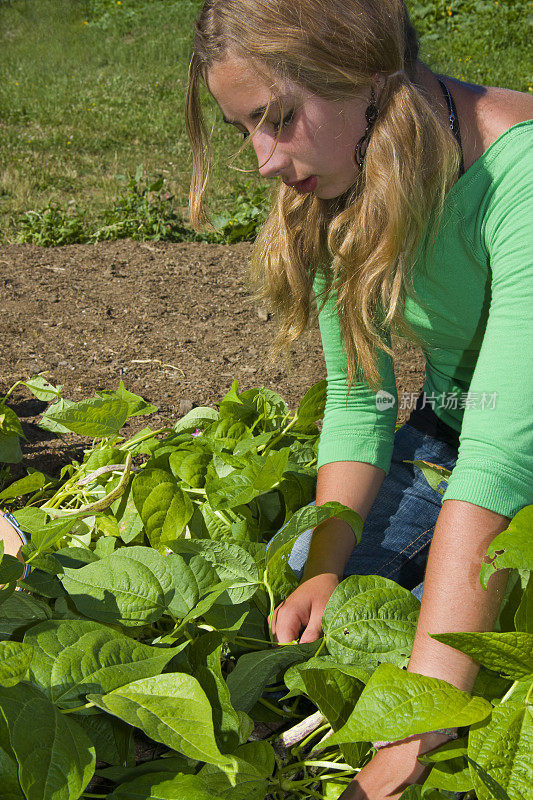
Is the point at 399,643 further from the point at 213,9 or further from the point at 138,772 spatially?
the point at 213,9

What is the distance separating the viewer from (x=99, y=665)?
795mm

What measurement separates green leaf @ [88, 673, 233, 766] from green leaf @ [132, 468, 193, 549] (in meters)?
0.41

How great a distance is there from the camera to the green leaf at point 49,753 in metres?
0.66

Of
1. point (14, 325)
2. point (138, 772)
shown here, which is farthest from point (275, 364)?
point (138, 772)

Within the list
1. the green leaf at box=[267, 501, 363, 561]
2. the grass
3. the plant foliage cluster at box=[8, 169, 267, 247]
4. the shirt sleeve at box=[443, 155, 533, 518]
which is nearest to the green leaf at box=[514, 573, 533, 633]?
the shirt sleeve at box=[443, 155, 533, 518]

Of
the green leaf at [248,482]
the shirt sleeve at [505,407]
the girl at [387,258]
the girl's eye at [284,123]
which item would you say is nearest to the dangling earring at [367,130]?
the girl at [387,258]

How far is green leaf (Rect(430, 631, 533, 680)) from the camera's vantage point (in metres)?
0.78

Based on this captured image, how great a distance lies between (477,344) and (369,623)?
71cm

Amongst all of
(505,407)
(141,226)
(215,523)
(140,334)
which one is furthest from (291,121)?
(141,226)

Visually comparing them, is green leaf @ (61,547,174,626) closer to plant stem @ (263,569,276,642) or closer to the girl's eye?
plant stem @ (263,569,276,642)

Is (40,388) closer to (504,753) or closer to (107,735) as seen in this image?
(107,735)

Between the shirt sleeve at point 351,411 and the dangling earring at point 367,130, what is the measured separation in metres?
0.30

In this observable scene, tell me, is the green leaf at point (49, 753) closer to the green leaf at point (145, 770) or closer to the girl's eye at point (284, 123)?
the green leaf at point (145, 770)

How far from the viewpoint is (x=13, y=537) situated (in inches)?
43.2
